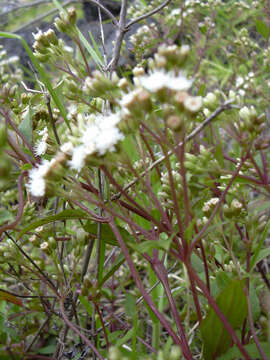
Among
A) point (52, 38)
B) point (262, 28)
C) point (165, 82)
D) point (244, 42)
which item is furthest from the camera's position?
point (244, 42)

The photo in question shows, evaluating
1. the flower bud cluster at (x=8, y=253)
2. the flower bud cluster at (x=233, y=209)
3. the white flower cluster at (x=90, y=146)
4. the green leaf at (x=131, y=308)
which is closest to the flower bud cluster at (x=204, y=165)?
the flower bud cluster at (x=233, y=209)

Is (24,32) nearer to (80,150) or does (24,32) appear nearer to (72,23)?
(72,23)

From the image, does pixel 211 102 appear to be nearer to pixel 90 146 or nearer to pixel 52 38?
pixel 90 146

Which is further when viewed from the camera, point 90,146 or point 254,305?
point 254,305

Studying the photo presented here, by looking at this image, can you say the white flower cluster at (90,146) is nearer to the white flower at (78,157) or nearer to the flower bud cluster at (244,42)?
the white flower at (78,157)

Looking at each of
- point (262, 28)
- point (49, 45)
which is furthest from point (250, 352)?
point (262, 28)

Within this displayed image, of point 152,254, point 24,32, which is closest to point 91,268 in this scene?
point 152,254
